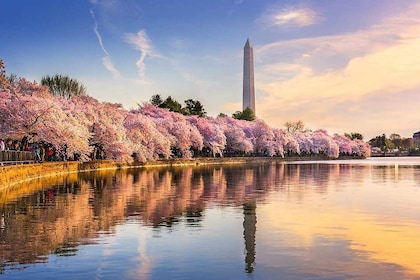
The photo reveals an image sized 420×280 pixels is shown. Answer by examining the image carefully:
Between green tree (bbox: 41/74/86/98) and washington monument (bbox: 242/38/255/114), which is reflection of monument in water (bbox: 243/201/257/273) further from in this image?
washington monument (bbox: 242/38/255/114)

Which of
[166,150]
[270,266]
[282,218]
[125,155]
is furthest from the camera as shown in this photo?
[166,150]

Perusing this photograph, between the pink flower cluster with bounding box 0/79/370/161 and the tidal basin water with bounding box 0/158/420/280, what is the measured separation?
24.5 meters

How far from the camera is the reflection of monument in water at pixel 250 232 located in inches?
519

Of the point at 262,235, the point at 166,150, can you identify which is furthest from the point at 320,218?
the point at 166,150

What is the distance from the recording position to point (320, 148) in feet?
486

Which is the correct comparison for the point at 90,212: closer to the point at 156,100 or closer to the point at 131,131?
the point at 131,131

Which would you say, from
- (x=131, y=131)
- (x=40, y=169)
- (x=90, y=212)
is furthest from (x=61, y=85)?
(x=90, y=212)

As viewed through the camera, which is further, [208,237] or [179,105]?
[179,105]

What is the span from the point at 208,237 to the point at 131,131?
63.2 metres

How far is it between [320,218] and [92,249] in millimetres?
9701

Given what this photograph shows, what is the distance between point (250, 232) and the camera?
57.7 feet

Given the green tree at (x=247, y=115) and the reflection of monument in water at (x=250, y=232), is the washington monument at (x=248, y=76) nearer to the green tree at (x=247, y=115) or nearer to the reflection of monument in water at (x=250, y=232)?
the green tree at (x=247, y=115)

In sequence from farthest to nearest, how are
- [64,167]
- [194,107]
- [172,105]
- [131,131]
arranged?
[194,107] → [172,105] → [131,131] → [64,167]

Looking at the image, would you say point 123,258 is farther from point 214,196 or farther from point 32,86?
point 32,86
